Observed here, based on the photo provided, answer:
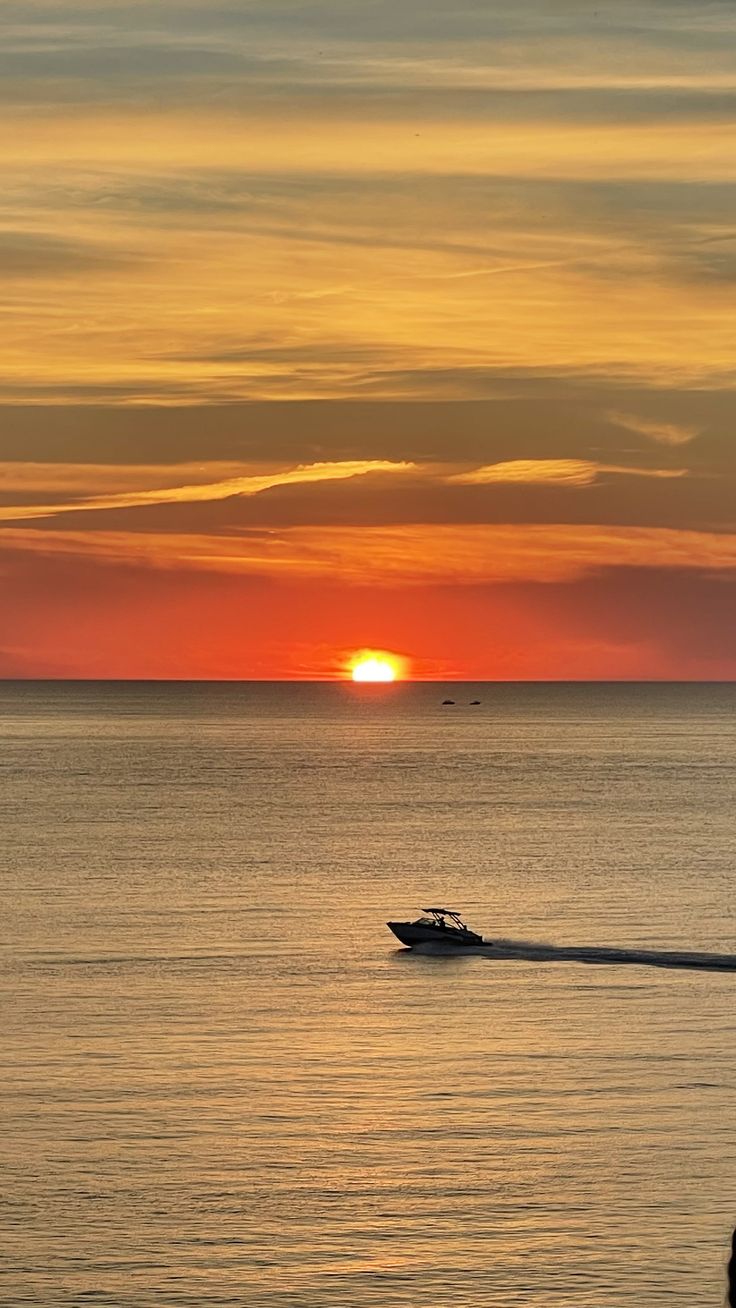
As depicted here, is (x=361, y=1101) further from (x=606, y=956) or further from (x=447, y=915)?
(x=447, y=915)

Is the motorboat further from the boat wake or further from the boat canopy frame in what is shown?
the boat wake

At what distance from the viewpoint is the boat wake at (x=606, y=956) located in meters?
93.3

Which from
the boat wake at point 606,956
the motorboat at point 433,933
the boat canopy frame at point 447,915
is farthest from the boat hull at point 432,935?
the boat canopy frame at point 447,915

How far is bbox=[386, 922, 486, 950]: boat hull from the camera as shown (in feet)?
320

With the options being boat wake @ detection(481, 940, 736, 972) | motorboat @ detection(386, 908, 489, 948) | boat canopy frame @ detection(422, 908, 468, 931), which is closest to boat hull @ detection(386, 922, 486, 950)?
motorboat @ detection(386, 908, 489, 948)

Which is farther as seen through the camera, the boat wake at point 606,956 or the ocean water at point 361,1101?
the boat wake at point 606,956

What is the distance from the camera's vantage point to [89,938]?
328ft

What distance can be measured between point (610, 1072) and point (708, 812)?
432ft

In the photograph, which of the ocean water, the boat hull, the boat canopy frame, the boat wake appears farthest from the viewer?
the boat canopy frame

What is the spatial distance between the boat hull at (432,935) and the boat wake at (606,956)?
694mm

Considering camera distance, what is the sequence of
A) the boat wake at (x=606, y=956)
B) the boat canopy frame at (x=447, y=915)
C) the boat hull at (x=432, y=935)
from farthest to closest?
1. the boat canopy frame at (x=447, y=915)
2. the boat hull at (x=432, y=935)
3. the boat wake at (x=606, y=956)

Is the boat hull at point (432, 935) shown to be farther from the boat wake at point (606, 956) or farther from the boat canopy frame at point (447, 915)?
the boat canopy frame at point (447, 915)

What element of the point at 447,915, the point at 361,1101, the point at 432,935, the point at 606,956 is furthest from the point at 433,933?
the point at 361,1101

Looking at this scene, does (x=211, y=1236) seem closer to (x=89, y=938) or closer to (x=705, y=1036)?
(x=705, y=1036)
